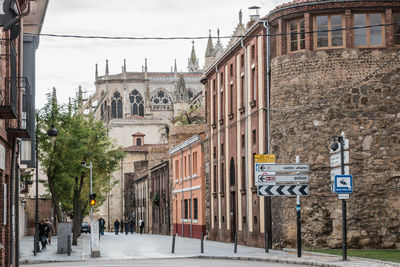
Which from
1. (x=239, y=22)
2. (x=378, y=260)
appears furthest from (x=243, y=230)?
(x=239, y=22)

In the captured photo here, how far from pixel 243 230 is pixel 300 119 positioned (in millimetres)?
9810

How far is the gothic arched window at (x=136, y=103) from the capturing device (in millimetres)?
161875

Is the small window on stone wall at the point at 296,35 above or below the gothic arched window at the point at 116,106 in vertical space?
below

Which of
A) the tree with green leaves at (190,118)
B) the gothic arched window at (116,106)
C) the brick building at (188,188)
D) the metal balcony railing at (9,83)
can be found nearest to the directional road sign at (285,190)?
the metal balcony railing at (9,83)

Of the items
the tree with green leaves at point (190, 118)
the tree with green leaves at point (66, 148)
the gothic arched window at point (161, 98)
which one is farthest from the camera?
the gothic arched window at point (161, 98)

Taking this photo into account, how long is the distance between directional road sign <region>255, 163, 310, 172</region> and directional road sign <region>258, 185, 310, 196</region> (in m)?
0.68

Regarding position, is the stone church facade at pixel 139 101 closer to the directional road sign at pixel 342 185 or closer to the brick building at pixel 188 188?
the brick building at pixel 188 188

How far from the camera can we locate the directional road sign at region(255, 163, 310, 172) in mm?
31359

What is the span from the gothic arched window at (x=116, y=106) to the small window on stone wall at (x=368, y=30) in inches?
4895

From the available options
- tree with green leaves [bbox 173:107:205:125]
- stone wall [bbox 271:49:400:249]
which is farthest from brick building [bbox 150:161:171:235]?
stone wall [bbox 271:49:400:249]

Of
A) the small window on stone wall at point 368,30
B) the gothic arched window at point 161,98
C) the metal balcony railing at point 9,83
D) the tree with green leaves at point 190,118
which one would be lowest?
the metal balcony railing at point 9,83

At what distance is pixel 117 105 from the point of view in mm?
160375

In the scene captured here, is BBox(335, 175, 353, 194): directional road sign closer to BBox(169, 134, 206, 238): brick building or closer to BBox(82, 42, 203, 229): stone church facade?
BBox(169, 134, 206, 238): brick building

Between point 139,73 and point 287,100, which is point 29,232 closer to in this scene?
point 287,100
